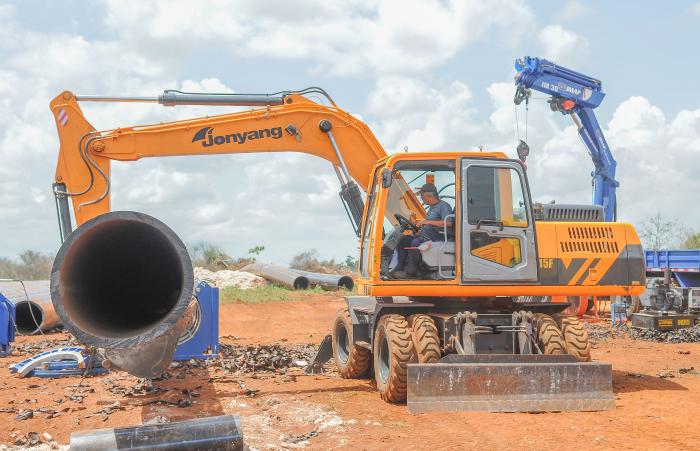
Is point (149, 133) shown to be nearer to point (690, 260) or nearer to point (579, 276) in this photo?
point (579, 276)

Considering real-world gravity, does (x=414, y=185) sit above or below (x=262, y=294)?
above

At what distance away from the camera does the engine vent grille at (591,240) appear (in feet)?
31.5

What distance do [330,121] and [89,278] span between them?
5.39 metres

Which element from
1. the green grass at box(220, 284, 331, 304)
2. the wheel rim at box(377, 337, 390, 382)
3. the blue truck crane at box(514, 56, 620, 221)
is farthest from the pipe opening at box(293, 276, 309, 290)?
the wheel rim at box(377, 337, 390, 382)

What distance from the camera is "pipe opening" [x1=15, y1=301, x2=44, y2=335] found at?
1792 centimetres

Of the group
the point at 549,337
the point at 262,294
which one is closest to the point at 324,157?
the point at 549,337

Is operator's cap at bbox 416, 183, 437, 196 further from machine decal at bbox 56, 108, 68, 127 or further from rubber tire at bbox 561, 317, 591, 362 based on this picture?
machine decal at bbox 56, 108, 68, 127

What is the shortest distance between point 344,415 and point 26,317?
12.8 m

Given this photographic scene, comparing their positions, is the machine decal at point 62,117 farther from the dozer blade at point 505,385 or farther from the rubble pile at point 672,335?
the rubble pile at point 672,335

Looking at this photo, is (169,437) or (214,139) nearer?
(169,437)

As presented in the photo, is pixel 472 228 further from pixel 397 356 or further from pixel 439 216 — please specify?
pixel 397 356

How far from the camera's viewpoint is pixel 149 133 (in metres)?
10.9

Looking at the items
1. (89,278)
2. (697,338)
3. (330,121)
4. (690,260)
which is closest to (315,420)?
(89,278)

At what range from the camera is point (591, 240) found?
9.73 metres
